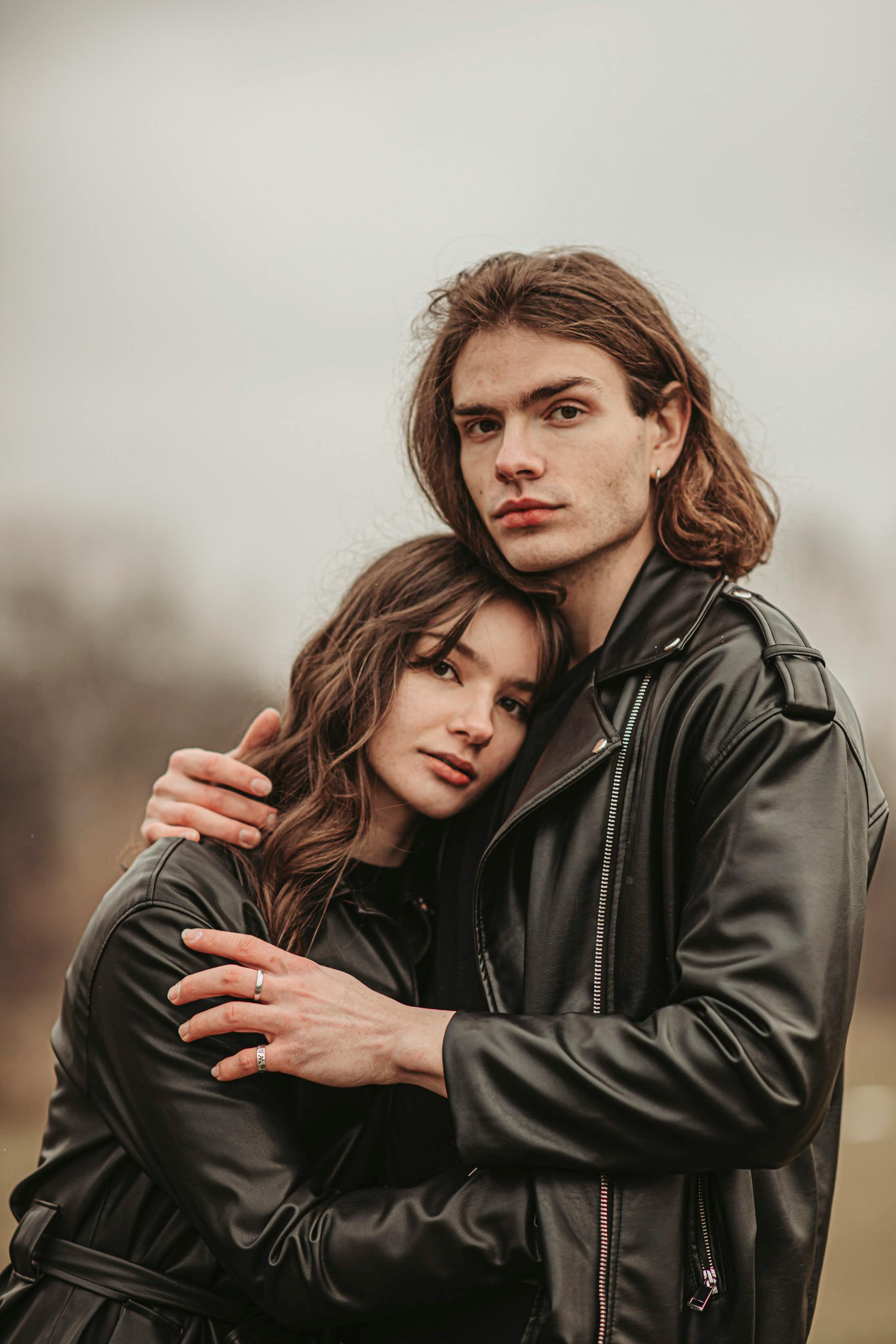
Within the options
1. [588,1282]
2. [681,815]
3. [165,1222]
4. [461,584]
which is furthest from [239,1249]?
[461,584]

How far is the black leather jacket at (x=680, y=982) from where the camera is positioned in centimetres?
160

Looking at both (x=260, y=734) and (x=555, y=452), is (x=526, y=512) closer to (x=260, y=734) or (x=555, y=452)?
(x=555, y=452)

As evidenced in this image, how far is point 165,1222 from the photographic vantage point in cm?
192

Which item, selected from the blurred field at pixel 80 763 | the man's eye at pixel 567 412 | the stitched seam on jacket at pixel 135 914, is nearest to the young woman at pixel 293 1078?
the stitched seam on jacket at pixel 135 914

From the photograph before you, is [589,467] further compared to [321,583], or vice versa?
[321,583]

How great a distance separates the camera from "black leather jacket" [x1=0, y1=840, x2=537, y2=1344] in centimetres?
169

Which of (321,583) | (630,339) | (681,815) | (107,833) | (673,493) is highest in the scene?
(630,339)

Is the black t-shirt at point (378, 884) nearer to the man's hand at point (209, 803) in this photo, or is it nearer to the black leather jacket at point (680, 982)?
the man's hand at point (209, 803)

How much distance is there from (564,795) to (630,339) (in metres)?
1.03

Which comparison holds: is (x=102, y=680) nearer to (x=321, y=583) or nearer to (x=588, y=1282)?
(x=321, y=583)

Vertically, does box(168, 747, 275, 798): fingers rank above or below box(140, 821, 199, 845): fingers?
above

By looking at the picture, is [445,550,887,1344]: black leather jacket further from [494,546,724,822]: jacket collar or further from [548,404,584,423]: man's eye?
[548,404,584,423]: man's eye

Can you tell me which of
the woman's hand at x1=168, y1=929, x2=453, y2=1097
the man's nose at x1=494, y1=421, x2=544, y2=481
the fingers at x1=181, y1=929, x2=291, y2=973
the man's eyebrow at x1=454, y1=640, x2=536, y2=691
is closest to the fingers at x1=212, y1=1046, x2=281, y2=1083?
the woman's hand at x1=168, y1=929, x2=453, y2=1097

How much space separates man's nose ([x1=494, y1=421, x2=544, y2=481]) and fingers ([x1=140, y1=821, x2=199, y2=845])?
95 cm
